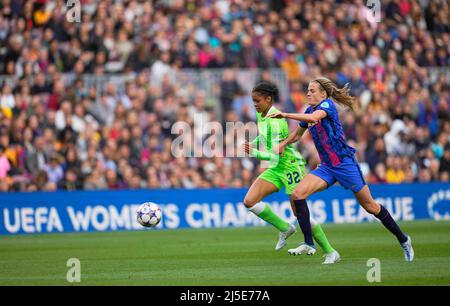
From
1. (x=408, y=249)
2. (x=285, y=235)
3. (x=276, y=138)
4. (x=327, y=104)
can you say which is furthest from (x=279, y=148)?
(x=408, y=249)

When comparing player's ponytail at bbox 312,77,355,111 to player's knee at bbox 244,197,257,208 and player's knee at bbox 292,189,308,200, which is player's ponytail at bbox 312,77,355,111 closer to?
player's knee at bbox 292,189,308,200

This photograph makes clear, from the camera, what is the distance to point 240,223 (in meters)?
22.8

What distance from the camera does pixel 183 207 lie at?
22188 millimetres

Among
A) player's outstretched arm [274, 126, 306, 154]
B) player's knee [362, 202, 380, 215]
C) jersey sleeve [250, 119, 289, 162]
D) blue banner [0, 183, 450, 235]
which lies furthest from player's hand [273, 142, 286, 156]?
blue banner [0, 183, 450, 235]

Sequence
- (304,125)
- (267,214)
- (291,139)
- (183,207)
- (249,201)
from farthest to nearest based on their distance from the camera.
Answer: (183,207) → (267,214) → (249,201) → (291,139) → (304,125)

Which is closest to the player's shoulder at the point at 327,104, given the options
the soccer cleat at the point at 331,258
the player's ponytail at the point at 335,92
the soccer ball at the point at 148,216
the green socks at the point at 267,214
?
the player's ponytail at the point at 335,92

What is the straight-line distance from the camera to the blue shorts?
1274 centimetres

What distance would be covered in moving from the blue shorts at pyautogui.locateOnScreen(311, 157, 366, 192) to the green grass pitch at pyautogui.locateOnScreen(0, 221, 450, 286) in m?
1.06

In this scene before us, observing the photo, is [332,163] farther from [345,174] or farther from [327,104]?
[327,104]

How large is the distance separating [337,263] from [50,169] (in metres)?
10.7

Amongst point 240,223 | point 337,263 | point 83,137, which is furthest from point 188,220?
point 337,263

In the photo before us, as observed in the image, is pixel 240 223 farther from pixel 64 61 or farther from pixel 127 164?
pixel 64 61

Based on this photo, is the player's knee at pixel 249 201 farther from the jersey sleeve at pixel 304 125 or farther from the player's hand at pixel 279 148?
the jersey sleeve at pixel 304 125

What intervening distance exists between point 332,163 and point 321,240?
109 centimetres
